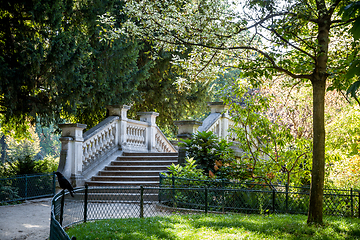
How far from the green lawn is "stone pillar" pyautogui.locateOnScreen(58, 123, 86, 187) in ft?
14.6

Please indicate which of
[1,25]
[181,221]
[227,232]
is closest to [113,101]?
[1,25]

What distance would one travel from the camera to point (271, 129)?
32.7ft

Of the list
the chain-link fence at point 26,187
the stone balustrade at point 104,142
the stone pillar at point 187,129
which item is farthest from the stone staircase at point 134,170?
the chain-link fence at point 26,187

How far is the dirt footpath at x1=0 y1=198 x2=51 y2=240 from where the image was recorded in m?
6.65

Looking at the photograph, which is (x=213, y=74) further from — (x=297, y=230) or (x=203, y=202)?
(x=297, y=230)

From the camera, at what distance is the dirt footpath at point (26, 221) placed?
665cm

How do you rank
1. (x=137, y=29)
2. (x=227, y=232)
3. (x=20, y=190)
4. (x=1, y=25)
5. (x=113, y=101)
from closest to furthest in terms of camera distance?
(x=227, y=232)
(x=137, y=29)
(x=20, y=190)
(x=1, y=25)
(x=113, y=101)

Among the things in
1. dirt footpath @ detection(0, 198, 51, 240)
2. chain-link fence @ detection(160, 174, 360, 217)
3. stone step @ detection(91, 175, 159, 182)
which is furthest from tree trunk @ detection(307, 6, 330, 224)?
stone step @ detection(91, 175, 159, 182)

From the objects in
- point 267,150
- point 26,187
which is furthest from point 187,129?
point 26,187

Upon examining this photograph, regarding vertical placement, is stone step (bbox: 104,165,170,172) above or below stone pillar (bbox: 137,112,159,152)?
below

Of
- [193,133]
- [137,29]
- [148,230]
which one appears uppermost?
[137,29]

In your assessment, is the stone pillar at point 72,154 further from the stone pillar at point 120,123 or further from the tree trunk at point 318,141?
the tree trunk at point 318,141

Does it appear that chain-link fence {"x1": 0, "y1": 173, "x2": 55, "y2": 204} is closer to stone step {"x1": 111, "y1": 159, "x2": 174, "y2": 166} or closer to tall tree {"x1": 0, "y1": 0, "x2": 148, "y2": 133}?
tall tree {"x1": 0, "y1": 0, "x2": 148, "y2": 133}

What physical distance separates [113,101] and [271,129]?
799cm
